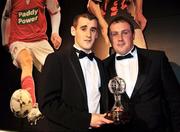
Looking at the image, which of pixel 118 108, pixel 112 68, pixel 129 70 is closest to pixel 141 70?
pixel 129 70

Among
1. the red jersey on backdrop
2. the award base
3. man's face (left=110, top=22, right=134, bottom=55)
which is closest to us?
the award base

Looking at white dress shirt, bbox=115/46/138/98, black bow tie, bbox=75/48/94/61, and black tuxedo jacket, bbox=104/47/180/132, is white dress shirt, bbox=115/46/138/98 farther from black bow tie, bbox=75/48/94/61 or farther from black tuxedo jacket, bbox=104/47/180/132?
black bow tie, bbox=75/48/94/61

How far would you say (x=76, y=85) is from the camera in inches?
91.6

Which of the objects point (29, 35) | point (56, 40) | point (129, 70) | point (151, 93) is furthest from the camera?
point (29, 35)

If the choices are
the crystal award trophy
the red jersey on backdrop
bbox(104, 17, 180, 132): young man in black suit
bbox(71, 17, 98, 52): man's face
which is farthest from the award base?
the red jersey on backdrop

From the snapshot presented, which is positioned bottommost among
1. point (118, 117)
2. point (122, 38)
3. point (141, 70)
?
point (118, 117)

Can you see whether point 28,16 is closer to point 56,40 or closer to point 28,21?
point 28,21

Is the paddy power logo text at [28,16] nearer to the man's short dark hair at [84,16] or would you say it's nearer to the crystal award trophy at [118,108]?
the man's short dark hair at [84,16]

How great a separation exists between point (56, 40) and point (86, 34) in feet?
1.30

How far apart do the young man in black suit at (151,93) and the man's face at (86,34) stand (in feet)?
0.81

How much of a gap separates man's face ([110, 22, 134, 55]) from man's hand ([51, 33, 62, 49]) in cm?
55

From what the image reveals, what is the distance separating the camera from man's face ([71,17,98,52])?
7.93 ft

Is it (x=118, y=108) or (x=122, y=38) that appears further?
(x=122, y=38)

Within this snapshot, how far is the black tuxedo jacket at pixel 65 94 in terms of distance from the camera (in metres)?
2.24
